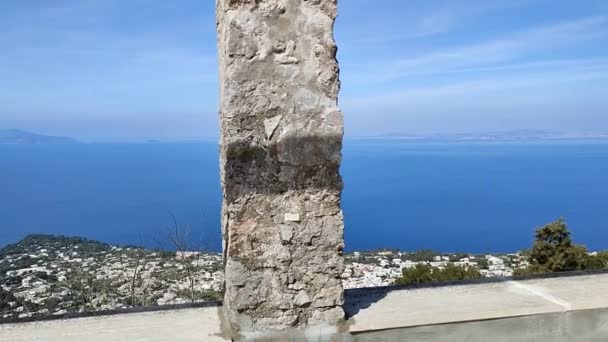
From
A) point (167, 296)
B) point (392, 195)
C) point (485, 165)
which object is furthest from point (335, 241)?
point (485, 165)

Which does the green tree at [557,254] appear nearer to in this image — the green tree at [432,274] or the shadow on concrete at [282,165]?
the green tree at [432,274]

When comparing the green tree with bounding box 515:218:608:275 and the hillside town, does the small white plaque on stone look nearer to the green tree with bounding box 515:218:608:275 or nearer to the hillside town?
the hillside town

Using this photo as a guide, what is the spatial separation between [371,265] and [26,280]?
29.7 ft

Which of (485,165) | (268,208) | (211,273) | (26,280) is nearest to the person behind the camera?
(268,208)

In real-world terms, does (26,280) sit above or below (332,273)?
below

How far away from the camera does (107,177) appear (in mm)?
122250

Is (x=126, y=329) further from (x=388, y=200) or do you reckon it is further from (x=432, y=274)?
(x=388, y=200)

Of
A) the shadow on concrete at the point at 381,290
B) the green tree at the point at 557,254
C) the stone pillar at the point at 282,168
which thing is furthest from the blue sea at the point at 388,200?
the stone pillar at the point at 282,168

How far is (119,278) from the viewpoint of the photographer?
11430 millimetres

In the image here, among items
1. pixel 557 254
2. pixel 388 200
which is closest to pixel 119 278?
pixel 557 254

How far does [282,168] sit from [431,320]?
3.30 feet

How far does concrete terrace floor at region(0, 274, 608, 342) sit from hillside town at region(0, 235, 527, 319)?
4.43 m

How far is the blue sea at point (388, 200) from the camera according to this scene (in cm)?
5803

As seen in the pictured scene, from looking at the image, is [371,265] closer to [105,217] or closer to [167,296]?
[167,296]
